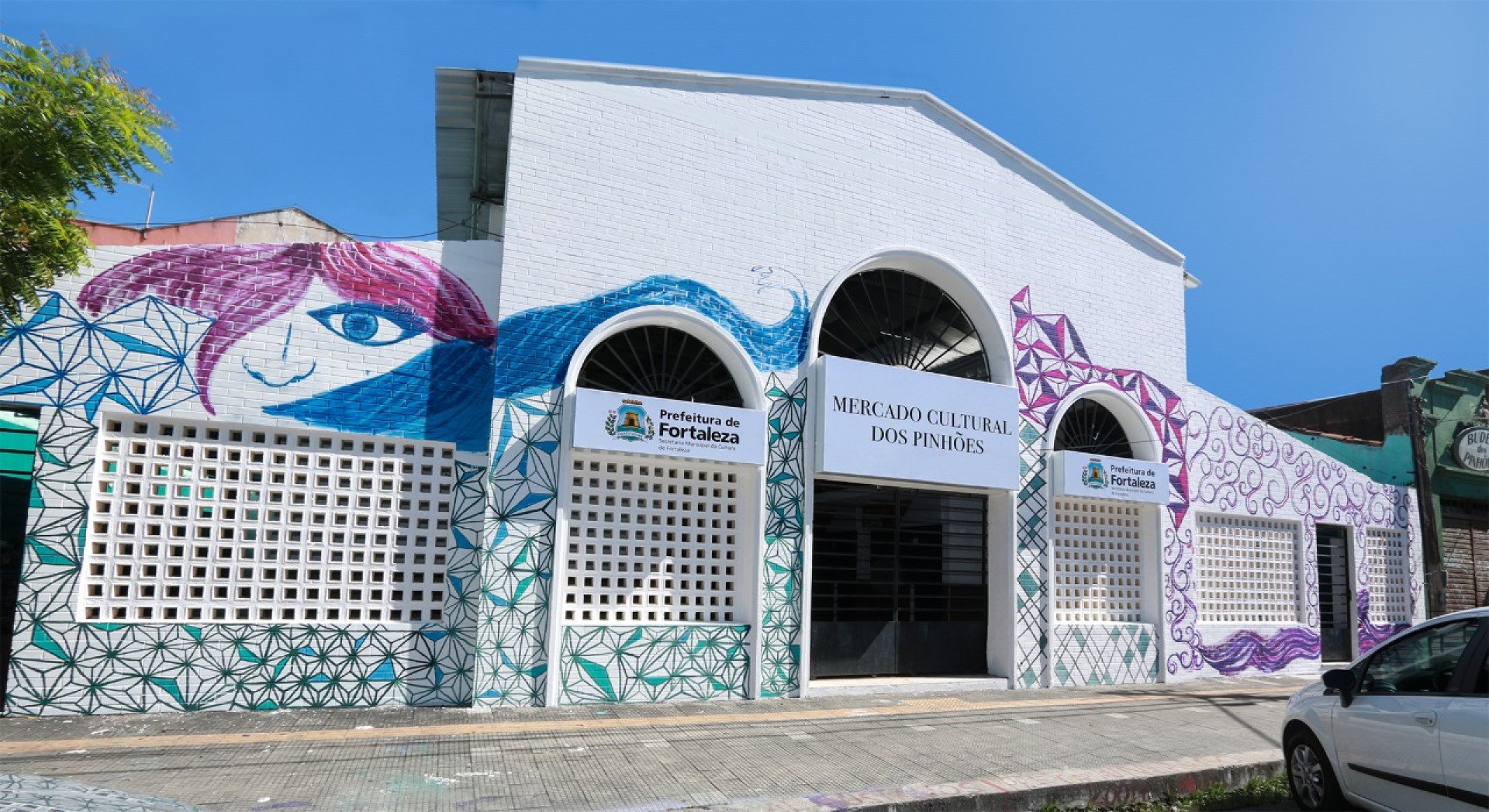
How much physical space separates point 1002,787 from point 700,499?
4.54m

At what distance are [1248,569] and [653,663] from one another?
9.36 meters

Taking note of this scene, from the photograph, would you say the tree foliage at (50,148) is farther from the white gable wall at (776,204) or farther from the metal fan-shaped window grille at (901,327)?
the metal fan-shaped window grille at (901,327)

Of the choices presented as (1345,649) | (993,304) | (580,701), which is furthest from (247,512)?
(1345,649)

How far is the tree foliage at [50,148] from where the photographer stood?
206 inches

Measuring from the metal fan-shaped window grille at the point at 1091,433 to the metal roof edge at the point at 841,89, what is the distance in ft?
8.66

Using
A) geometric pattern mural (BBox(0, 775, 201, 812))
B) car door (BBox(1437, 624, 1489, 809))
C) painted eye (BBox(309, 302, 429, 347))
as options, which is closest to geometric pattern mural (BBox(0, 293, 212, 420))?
painted eye (BBox(309, 302, 429, 347))

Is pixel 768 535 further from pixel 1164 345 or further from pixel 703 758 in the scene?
pixel 1164 345

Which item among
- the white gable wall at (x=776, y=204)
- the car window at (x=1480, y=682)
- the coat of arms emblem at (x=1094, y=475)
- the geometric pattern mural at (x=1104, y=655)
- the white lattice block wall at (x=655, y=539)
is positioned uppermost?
the white gable wall at (x=776, y=204)

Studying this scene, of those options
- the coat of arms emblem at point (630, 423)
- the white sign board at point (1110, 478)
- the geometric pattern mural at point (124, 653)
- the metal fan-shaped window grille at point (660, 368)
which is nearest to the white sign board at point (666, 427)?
the coat of arms emblem at point (630, 423)

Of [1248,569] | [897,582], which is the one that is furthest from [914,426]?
[1248,569]

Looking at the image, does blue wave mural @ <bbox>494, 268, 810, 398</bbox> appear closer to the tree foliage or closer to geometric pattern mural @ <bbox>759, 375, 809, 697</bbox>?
geometric pattern mural @ <bbox>759, 375, 809, 697</bbox>

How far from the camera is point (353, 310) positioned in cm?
876

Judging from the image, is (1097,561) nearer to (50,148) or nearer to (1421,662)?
(1421,662)

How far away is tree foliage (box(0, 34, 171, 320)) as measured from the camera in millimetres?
5227
